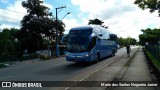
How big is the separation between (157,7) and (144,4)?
1.51 metres

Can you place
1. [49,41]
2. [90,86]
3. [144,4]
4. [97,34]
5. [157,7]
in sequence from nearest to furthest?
[90,86] < [157,7] < [144,4] < [97,34] < [49,41]

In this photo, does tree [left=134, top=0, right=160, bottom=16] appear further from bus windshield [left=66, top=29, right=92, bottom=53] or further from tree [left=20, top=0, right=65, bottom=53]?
tree [left=20, top=0, right=65, bottom=53]

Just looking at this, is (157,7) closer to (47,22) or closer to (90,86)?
(90,86)

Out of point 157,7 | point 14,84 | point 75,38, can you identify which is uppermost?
point 157,7

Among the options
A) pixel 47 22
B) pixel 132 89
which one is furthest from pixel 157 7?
pixel 47 22

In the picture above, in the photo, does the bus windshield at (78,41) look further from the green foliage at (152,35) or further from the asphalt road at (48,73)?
the green foliage at (152,35)

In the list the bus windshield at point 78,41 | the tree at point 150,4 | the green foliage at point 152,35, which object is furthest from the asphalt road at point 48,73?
the green foliage at point 152,35

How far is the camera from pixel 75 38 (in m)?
20.9

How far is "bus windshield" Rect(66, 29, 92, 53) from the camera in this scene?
67.1 ft

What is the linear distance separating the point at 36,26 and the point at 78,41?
36930mm

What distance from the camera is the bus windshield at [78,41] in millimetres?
20453

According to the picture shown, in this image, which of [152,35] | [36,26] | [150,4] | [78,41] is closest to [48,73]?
[78,41]

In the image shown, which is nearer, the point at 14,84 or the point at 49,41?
the point at 14,84

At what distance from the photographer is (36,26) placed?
55938 mm
